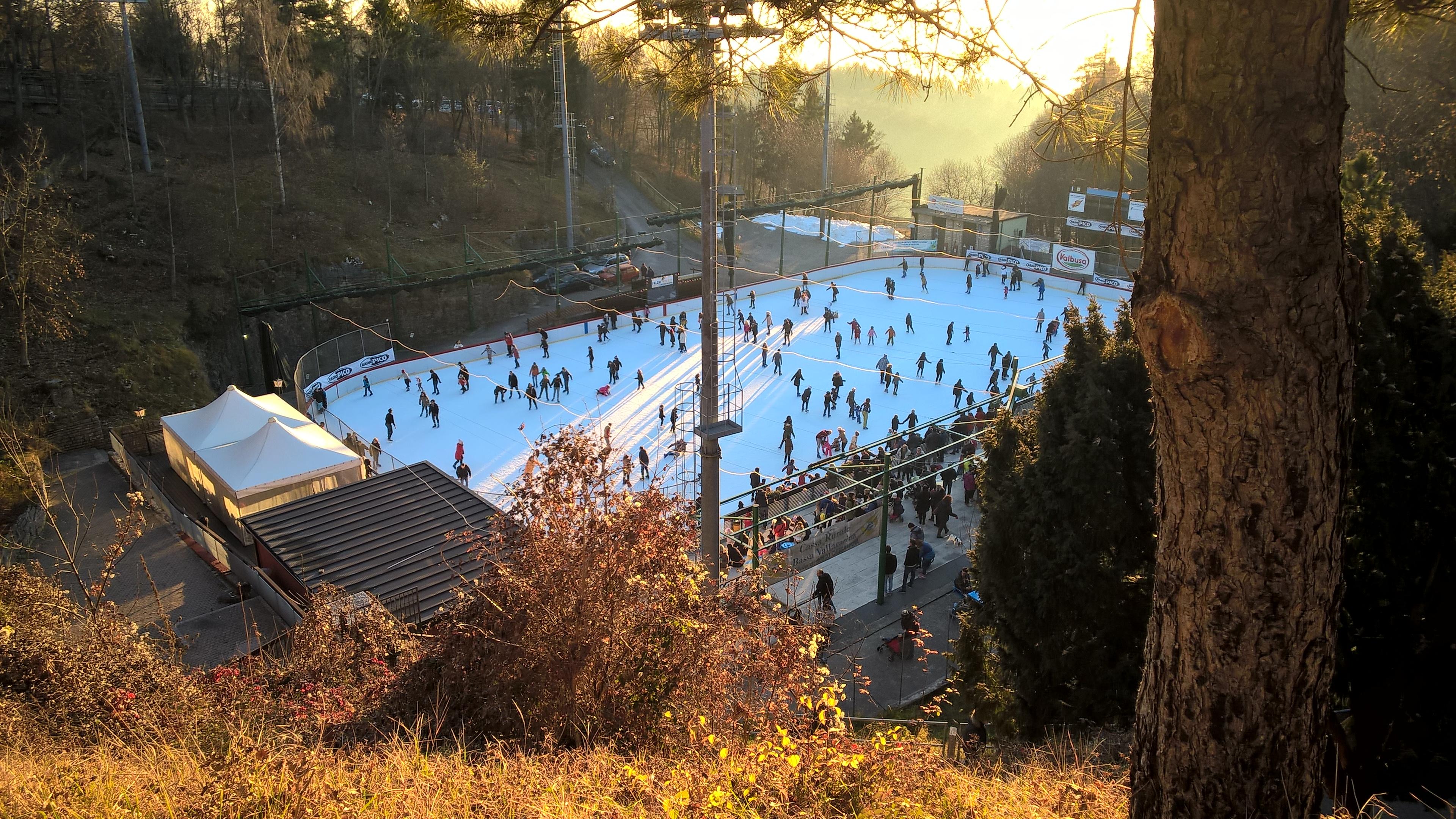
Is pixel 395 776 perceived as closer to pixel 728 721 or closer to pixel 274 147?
pixel 728 721

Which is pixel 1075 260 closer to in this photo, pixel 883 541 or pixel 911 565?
pixel 911 565

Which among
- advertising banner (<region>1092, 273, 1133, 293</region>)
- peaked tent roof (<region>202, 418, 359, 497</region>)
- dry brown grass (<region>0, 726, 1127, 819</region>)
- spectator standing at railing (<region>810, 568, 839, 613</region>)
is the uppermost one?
dry brown grass (<region>0, 726, 1127, 819</region>)

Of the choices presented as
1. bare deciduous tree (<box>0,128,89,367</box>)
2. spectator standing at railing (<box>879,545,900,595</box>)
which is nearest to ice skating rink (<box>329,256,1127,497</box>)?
spectator standing at railing (<box>879,545,900,595</box>)

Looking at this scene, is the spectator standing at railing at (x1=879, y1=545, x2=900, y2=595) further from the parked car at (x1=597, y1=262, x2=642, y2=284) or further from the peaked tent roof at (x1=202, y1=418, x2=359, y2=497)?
the parked car at (x1=597, y1=262, x2=642, y2=284)

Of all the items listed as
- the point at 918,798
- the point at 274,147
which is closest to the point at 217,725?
the point at 918,798

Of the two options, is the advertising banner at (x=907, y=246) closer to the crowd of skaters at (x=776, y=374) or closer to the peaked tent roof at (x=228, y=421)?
the crowd of skaters at (x=776, y=374)

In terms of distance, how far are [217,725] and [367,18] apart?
48651mm

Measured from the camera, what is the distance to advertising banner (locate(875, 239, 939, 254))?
39.8 m

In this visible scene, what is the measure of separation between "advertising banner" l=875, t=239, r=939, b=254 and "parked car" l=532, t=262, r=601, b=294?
1315 cm

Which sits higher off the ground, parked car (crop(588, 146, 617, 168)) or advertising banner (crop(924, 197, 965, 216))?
parked car (crop(588, 146, 617, 168))

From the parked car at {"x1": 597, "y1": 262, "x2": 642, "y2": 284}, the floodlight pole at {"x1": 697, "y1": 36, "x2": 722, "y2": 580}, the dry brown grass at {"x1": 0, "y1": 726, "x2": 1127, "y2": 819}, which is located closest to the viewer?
the dry brown grass at {"x1": 0, "y1": 726, "x2": 1127, "y2": 819}

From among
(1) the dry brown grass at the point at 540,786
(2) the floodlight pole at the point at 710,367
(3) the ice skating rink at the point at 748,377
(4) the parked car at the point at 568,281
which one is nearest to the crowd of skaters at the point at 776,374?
(3) the ice skating rink at the point at 748,377

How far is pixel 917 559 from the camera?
1380 centimetres

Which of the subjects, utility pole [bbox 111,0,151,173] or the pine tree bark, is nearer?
the pine tree bark
